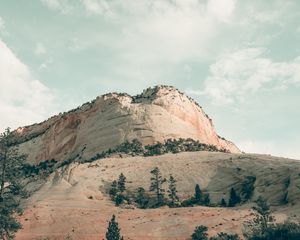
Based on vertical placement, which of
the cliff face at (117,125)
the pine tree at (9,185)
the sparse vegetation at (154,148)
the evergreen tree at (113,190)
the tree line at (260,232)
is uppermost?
the cliff face at (117,125)

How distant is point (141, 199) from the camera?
79.4 meters

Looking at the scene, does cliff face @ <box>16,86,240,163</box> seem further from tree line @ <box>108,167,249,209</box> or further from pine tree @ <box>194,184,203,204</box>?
pine tree @ <box>194,184,203,204</box>

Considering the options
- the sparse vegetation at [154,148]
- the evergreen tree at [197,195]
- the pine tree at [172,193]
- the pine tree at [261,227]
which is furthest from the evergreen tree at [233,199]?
the sparse vegetation at [154,148]

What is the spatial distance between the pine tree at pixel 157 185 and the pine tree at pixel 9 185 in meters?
33.0

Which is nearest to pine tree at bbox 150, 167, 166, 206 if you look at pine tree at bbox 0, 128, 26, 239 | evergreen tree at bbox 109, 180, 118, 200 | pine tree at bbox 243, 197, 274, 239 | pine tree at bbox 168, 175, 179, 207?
pine tree at bbox 168, 175, 179, 207

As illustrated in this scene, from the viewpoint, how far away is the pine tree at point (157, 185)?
78006 millimetres

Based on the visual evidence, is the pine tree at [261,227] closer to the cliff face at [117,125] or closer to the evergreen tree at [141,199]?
the evergreen tree at [141,199]

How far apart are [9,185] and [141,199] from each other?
3487 cm

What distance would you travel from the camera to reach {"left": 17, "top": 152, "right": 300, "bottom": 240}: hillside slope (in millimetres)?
62094

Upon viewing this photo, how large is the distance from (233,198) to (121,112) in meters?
57.2

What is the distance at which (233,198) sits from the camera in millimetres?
75375

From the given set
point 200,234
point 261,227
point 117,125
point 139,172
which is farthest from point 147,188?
point 117,125

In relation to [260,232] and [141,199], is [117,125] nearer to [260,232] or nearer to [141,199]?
[141,199]

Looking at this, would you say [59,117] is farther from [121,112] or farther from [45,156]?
[121,112]
